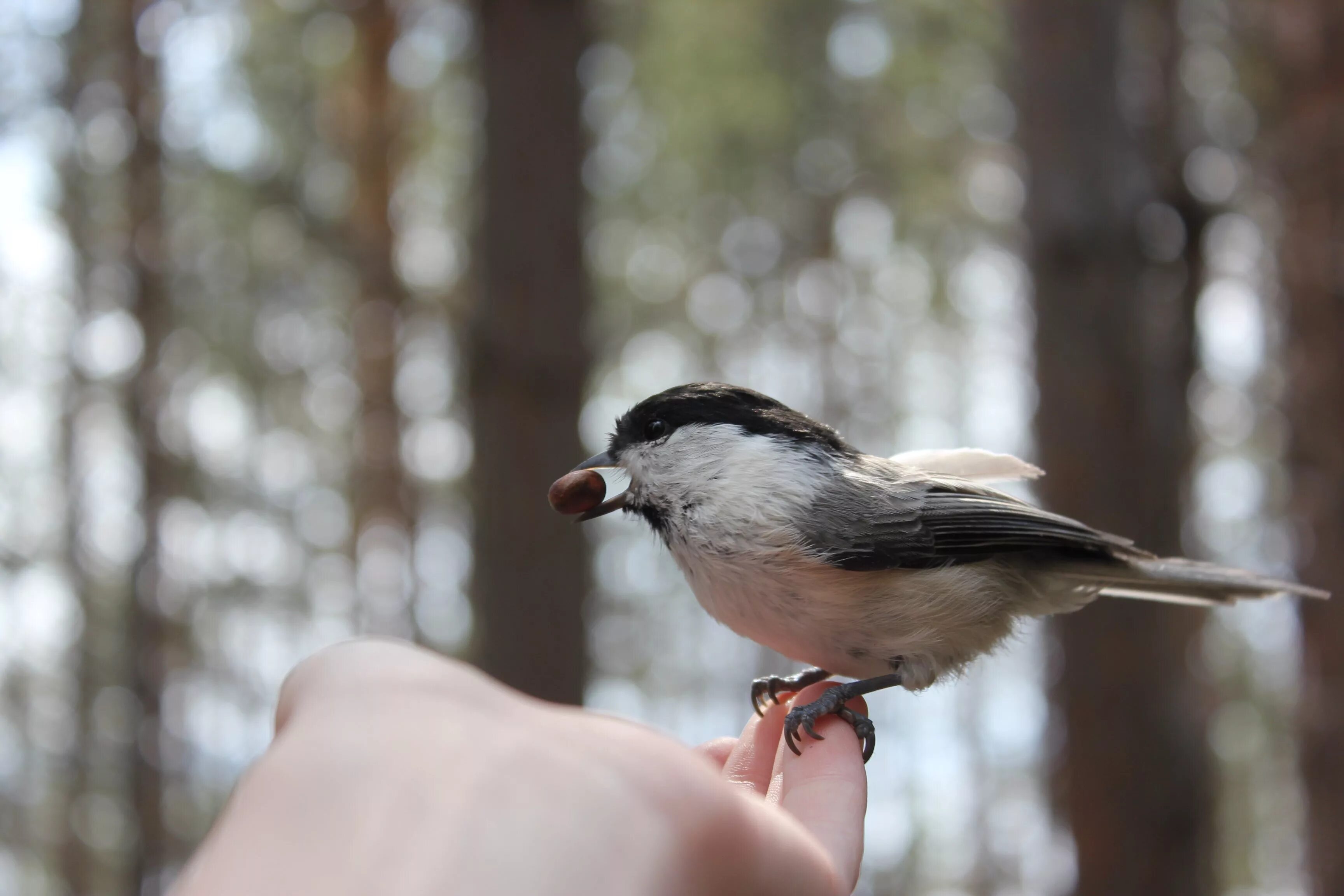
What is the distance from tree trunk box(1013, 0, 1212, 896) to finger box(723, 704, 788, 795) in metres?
1.04

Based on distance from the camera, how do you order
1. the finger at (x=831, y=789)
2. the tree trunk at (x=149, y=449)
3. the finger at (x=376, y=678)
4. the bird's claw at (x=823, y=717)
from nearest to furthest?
the finger at (x=376, y=678)
the finger at (x=831, y=789)
the bird's claw at (x=823, y=717)
the tree trunk at (x=149, y=449)

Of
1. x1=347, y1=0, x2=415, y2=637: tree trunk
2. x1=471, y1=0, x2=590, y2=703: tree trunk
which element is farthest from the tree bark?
x1=471, y1=0, x2=590, y2=703: tree trunk

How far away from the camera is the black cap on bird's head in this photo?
1206mm

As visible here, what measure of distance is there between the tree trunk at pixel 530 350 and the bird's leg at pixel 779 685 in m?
0.76

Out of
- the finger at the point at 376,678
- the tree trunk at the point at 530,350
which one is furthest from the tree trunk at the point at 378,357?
the finger at the point at 376,678

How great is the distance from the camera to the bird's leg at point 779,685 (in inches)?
Answer: 49.7

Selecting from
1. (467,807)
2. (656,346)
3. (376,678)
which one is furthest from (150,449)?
(467,807)

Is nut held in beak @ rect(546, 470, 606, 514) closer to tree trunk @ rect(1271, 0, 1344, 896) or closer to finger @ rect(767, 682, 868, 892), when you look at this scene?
finger @ rect(767, 682, 868, 892)

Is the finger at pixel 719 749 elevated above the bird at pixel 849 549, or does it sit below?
below

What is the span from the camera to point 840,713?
1.10m

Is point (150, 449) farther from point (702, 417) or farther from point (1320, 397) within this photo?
point (1320, 397)

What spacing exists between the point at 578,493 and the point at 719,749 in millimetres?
420

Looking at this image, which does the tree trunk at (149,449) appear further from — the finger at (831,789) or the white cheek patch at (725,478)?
the finger at (831,789)

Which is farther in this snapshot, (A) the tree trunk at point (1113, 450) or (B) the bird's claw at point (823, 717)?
(A) the tree trunk at point (1113, 450)
